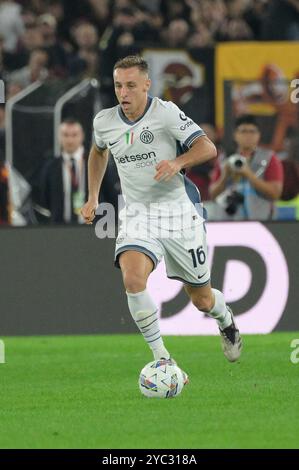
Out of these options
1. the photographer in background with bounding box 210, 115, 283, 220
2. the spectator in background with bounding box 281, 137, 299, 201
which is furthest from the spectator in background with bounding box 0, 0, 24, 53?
the photographer in background with bounding box 210, 115, 283, 220

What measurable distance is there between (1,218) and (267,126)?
3350 millimetres

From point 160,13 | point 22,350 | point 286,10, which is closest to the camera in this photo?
point 22,350

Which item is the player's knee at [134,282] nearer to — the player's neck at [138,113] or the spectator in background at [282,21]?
the player's neck at [138,113]

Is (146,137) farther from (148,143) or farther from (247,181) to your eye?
(247,181)

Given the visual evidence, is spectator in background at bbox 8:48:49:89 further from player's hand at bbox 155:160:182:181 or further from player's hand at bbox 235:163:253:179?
player's hand at bbox 155:160:182:181

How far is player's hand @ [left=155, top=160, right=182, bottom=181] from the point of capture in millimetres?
9570

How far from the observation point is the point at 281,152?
1703 cm

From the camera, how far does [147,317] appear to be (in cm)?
995

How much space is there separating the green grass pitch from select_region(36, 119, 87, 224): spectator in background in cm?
216

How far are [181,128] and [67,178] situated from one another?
5661 mm

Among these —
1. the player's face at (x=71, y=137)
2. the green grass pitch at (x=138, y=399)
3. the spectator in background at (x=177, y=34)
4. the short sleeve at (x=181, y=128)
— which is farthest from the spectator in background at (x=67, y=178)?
the short sleeve at (x=181, y=128)

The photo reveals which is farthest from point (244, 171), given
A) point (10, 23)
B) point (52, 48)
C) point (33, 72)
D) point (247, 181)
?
point (10, 23)

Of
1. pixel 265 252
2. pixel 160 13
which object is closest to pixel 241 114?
pixel 265 252
